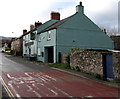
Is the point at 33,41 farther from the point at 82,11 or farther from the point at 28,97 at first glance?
the point at 28,97

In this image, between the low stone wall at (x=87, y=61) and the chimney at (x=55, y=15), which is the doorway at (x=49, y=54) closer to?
the chimney at (x=55, y=15)

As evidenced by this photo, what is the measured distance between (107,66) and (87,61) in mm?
3378

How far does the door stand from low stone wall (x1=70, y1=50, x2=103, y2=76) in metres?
0.39

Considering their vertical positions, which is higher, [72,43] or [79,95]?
[72,43]

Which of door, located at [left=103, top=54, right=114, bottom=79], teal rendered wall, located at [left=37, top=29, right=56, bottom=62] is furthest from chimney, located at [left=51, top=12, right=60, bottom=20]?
door, located at [left=103, top=54, right=114, bottom=79]

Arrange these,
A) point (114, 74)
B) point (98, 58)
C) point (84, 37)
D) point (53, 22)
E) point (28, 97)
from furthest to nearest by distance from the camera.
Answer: point (53, 22) < point (84, 37) < point (98, 58) < point (114, 74) < point (28, 97)

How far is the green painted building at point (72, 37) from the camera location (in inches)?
1100

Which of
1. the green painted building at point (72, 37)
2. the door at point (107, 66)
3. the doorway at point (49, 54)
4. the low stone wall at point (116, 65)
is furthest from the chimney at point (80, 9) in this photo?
the low stone wall at point (116, 65)

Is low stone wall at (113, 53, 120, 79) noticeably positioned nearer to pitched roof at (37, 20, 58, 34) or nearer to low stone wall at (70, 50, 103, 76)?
low stone wall at (70, 50, 103, 76)

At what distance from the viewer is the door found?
13.7 m

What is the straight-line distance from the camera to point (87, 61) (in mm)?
17484

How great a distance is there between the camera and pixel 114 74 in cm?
1329

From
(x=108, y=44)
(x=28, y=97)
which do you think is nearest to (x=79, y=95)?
(x=28, y=97)

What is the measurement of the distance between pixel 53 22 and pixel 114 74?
78.8 ft
